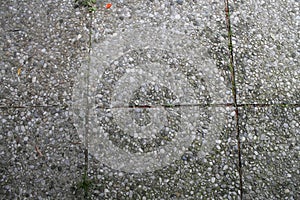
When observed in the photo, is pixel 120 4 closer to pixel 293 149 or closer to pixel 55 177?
pixel 55 177

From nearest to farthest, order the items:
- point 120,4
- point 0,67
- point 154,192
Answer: point 154,192 → point 0,67 → point 120,4

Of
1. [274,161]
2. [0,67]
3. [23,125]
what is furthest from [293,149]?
[0,67]

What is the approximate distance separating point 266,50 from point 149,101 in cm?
112

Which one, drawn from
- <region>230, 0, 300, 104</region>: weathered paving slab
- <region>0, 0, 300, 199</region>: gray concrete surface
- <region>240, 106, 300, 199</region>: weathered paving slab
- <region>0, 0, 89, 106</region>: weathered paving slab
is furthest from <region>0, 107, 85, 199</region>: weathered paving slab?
<region>230, 0, 300, 104</region>: weathered paving slab

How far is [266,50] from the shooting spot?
2.72m

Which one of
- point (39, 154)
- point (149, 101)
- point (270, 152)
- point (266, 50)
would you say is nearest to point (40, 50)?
point (39, 154)

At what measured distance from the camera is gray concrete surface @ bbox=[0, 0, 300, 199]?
241 cm

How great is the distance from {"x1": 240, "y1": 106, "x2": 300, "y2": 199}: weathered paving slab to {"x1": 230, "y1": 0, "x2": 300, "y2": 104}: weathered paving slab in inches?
5.1

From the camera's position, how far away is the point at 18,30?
2.74 meters

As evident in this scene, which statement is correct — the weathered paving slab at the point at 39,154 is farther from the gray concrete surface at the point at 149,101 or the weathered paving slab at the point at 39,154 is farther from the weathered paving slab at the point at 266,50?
the weathered paving slab at the point at 266,50

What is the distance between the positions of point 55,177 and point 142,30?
1416 millimetres

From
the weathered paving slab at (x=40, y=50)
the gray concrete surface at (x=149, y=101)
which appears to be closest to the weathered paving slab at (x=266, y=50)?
the gray concrete surface at (x=149, y=101)

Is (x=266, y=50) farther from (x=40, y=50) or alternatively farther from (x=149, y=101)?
(x=40, y=50)

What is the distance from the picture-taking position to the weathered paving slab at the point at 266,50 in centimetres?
261
